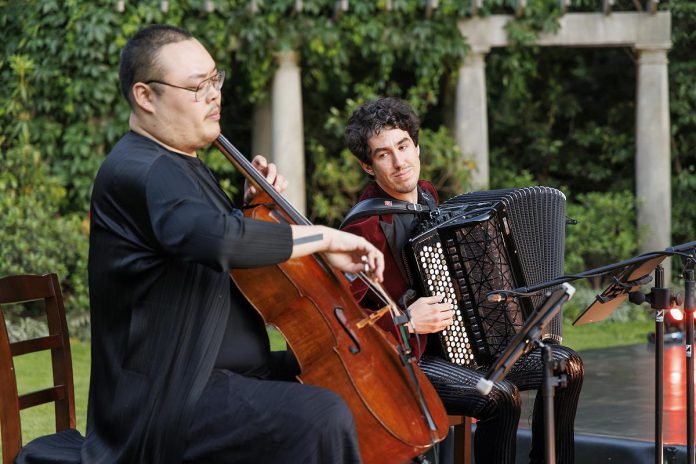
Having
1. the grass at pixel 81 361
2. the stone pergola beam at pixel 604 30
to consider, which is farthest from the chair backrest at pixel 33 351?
the stone pergola beam at pixel 604 30

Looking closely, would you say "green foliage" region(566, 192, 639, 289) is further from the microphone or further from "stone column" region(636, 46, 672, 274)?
the microphone

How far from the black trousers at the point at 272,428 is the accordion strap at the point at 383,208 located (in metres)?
1.17

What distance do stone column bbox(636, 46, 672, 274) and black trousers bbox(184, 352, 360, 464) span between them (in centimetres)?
816

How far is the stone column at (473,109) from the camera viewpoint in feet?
33.3

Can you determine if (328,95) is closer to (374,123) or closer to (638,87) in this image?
(638,87)

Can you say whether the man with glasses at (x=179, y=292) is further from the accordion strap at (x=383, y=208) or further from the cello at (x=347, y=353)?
the accordion strap at (x=383, y=208)

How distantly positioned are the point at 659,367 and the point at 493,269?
0.61 m

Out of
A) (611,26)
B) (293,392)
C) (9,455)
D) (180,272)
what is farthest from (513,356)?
(611,26)

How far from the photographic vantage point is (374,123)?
4.04 meters

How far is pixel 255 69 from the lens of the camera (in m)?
9.73

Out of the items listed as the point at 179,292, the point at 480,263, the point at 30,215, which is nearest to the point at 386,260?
the point at 480,263

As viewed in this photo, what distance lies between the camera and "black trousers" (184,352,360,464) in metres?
2.68

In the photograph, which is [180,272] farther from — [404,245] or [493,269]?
[493,269]

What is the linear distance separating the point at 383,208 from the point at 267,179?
73 centimetres
